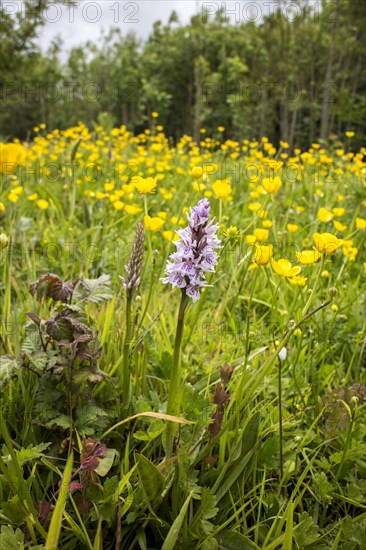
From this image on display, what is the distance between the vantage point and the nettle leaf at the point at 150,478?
107 cm

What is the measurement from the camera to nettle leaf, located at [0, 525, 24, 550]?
37.8 inches

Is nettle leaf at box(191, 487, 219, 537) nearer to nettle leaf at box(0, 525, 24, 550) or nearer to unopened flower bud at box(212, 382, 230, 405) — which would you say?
unopened flower bud at box(212, 382, 230, 405)

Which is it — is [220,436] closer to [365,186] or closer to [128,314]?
[128,314]

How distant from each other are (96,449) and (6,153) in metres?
0.71

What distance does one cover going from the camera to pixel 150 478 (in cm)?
110

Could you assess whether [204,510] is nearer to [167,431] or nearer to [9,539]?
[167,431]

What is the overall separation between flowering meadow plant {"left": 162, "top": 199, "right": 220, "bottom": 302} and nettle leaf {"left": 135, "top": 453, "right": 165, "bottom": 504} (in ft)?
1.33

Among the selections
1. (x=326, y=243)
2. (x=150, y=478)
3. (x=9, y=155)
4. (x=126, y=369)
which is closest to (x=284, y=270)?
(x=326, y=243)

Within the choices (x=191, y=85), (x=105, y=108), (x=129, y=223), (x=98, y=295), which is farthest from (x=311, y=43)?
(x=98, y=295)

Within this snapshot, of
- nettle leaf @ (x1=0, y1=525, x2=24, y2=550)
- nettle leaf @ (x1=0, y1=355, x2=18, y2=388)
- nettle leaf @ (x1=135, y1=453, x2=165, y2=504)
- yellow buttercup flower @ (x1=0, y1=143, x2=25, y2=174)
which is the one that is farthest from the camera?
nettle leaf @ (x1=0, y1=355, x2=18, y2=388)

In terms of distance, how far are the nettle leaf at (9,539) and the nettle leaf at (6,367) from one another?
0.35 metres

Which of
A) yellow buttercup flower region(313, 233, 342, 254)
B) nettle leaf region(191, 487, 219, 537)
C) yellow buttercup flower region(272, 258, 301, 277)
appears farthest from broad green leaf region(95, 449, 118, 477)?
yellow buttercup flower region(313, 233, 342, 254)

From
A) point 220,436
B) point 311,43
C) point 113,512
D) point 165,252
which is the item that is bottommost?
point 113,512

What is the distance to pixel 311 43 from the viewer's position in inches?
918
